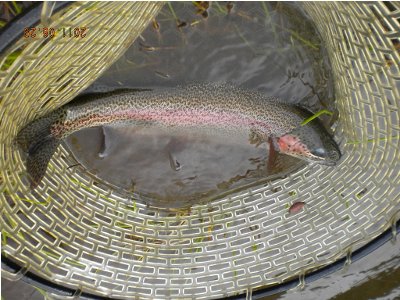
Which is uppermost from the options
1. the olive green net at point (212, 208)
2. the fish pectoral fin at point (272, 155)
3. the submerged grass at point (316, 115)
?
the submerged grass at point (316, 115)

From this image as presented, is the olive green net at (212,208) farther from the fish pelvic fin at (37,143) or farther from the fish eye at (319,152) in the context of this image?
the fish eye at (319,152)

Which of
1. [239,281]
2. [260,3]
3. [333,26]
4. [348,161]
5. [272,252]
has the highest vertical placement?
[260,3]

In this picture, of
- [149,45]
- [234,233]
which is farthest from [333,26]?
[234,233]

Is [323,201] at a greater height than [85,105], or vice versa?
[85,105]

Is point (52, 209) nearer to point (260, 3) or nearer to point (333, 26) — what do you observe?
point (260, 3)

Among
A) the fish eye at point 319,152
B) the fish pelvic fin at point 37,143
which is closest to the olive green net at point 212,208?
the fish pelvic fin at point 37,143

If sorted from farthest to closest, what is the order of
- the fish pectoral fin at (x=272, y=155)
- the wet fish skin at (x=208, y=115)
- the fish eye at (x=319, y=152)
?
the fish pectoral fin at (x=272, y=155) → the fish eye at (x=319, y=152) → the wet fish skin at (x=208, y=115)

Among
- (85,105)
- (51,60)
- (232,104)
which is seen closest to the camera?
(51,60)
